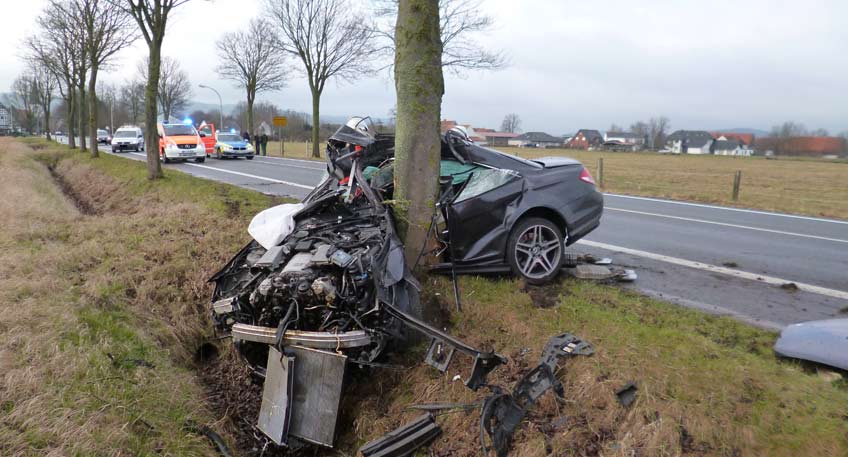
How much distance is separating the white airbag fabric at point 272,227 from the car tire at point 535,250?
201 centimetres

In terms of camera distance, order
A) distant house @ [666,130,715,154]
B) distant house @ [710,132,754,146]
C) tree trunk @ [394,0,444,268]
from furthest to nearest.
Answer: distant house @ [710,132,754,146]
distant house @ [666,130,715,154]
tree trunk @ [394,0,444,268]

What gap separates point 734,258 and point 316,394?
5704 millimetres

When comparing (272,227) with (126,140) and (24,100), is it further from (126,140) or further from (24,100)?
(24,100)

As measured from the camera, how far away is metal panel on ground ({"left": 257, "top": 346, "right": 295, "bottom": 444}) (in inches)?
139

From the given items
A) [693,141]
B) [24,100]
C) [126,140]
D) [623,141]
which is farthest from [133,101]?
[693,141]

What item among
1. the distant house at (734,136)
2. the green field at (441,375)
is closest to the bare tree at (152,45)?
the green field at (441,375)

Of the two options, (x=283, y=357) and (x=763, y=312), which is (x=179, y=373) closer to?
(x=283, y=357)

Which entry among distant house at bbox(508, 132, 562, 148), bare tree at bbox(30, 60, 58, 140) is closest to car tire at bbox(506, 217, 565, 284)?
bare tree at bbox(30, 60, 58, 140)

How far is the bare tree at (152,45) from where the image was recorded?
44.8ft

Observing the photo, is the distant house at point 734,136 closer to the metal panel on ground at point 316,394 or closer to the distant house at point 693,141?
the distant house at point 693,141

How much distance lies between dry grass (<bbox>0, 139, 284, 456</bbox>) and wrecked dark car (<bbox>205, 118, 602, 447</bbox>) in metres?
0.65

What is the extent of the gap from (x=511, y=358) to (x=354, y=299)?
118 cm

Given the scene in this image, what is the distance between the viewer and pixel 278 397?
11.9ft

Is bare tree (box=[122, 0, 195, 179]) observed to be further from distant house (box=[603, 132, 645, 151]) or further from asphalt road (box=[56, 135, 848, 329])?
distant house (box=[603, 132, 645, 151])
